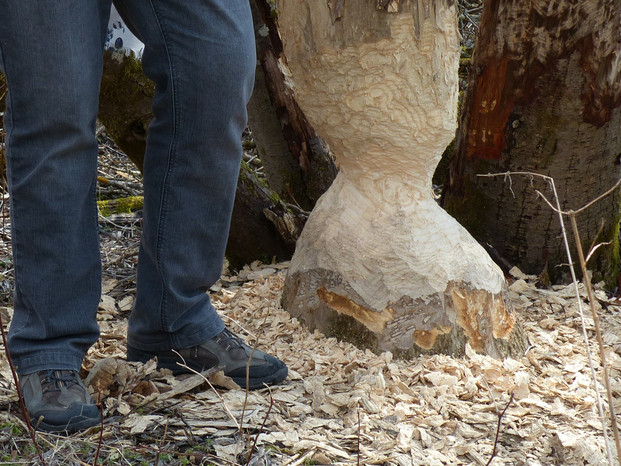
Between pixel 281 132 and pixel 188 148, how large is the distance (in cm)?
149

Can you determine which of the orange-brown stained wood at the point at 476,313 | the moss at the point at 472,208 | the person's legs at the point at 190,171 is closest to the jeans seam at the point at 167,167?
the person's legs at the point at 190,171

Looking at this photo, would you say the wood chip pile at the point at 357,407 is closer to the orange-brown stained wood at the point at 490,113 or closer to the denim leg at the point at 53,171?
the denim leg at the point at 53,171

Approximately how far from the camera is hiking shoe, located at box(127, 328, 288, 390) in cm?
199

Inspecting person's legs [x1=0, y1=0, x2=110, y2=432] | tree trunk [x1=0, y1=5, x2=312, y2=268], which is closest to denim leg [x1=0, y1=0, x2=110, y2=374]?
person's legs [x1=0, y1=0, x2=110, y2=432]

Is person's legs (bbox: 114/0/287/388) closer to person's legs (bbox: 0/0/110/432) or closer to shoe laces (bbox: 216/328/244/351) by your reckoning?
shoe laces (bbox: 216/328/244/351)

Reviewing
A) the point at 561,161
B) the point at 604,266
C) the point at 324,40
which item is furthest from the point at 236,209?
the point at 604,266

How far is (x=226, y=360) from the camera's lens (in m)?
1.99

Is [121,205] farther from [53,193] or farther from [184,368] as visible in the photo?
[53,193]

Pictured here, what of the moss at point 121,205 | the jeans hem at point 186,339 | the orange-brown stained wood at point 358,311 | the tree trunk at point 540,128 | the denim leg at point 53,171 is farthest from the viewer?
the moss at point 121,205

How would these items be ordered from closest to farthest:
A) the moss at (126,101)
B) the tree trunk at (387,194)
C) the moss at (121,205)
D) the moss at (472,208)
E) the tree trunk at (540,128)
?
the tree trunk at (387,194) → the tree trunk at (540,128) → the moss at (126,101) → the moss at (472,208) → the moss at (121,205)

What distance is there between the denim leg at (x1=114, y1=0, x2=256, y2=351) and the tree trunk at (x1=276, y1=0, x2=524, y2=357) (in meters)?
0.40

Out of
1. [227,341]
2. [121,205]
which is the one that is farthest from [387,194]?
[121,205]

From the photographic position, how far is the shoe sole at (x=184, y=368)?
2.00 m

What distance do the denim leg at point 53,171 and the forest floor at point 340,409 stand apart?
0.65ft
